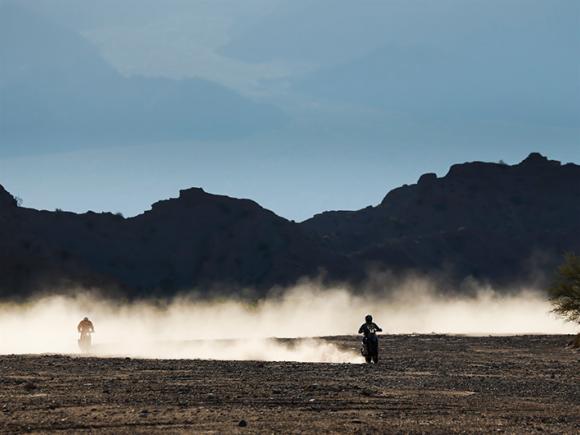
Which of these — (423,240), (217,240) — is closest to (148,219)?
(217,240)

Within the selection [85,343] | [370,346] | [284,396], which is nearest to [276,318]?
[85,343]

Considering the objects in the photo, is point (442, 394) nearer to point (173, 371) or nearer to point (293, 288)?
point (173, 371)

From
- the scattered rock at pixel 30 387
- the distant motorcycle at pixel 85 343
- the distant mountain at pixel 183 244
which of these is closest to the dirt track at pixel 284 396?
the scattered rock at pixel 30 387

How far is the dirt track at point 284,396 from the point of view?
16781mm

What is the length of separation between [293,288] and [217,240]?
18.2m

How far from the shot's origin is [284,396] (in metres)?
21.5

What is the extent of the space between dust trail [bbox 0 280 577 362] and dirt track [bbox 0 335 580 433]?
15061mm

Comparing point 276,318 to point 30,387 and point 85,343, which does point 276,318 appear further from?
point 30,387

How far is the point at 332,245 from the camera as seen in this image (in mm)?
192125

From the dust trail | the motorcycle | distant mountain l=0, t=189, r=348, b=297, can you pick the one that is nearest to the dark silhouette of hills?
distant mountain l=0, t=189, r=348, b=297

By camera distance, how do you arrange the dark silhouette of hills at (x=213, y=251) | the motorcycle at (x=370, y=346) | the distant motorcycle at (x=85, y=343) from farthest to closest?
the dark silhouette of hills at (x=213, y=251) → the distant motorcycle at (x=85, y=343) → the motorcycle at (x=370, y=346)

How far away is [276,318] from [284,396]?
99220 mm

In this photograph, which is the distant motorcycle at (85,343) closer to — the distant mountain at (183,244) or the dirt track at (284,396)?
the dirt track at (284,396)

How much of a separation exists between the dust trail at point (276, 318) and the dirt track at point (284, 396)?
15061mm
